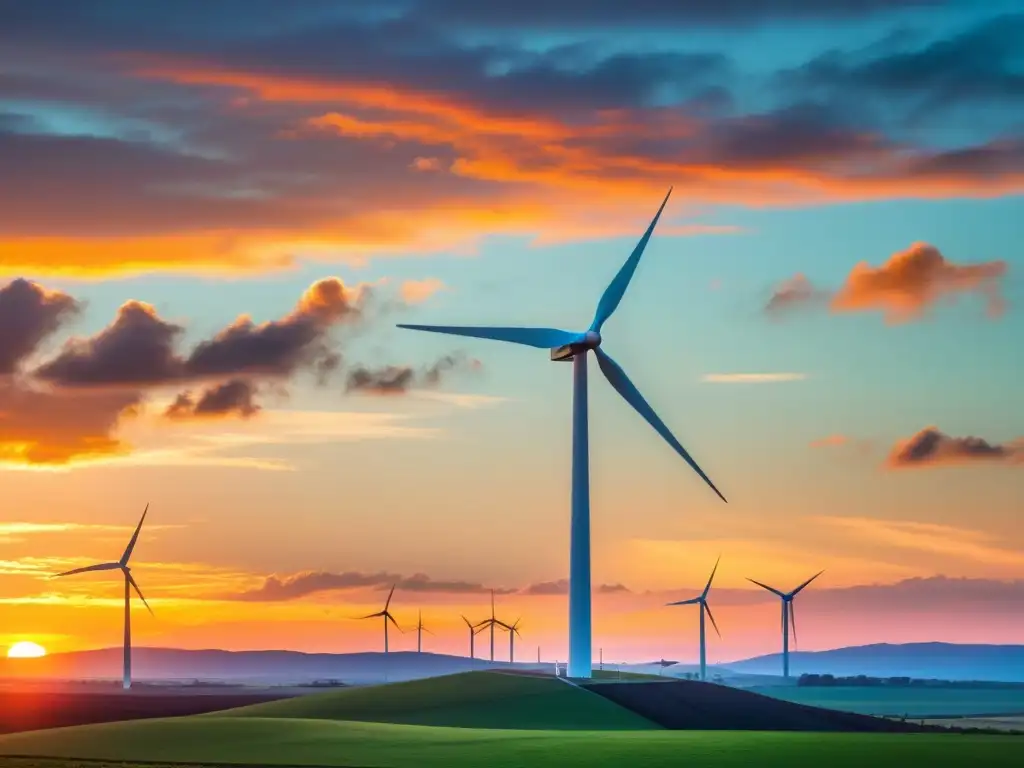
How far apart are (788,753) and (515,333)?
48510mm

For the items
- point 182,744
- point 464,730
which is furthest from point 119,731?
point 464,730

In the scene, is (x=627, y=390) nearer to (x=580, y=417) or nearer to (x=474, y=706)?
(x=580, y=417)

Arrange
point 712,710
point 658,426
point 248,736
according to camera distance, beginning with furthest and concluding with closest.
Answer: point 658,426 → point 712,710 → point 248,736

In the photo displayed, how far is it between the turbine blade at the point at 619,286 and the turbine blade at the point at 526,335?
7.44 ft

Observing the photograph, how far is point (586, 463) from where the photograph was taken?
12194 cm

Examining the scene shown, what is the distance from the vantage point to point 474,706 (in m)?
116

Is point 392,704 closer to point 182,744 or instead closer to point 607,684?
point 607,684

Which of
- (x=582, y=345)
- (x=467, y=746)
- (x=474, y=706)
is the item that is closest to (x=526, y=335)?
(x=582, y=345)

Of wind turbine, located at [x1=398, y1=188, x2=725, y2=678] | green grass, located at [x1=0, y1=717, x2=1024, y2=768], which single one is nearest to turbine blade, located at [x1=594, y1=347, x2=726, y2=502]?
wind turbine, located at [x1=398, y1=188, x2=725, y2=678]

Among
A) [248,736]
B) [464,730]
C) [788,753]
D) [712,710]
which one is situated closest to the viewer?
[788,753]

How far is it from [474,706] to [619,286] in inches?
1343

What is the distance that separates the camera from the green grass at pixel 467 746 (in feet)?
265

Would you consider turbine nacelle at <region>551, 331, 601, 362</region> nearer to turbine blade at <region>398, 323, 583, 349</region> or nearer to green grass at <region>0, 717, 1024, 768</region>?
turbine blade at <region>398, 323, 583, 349</region>

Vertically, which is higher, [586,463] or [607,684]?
[586,463]
